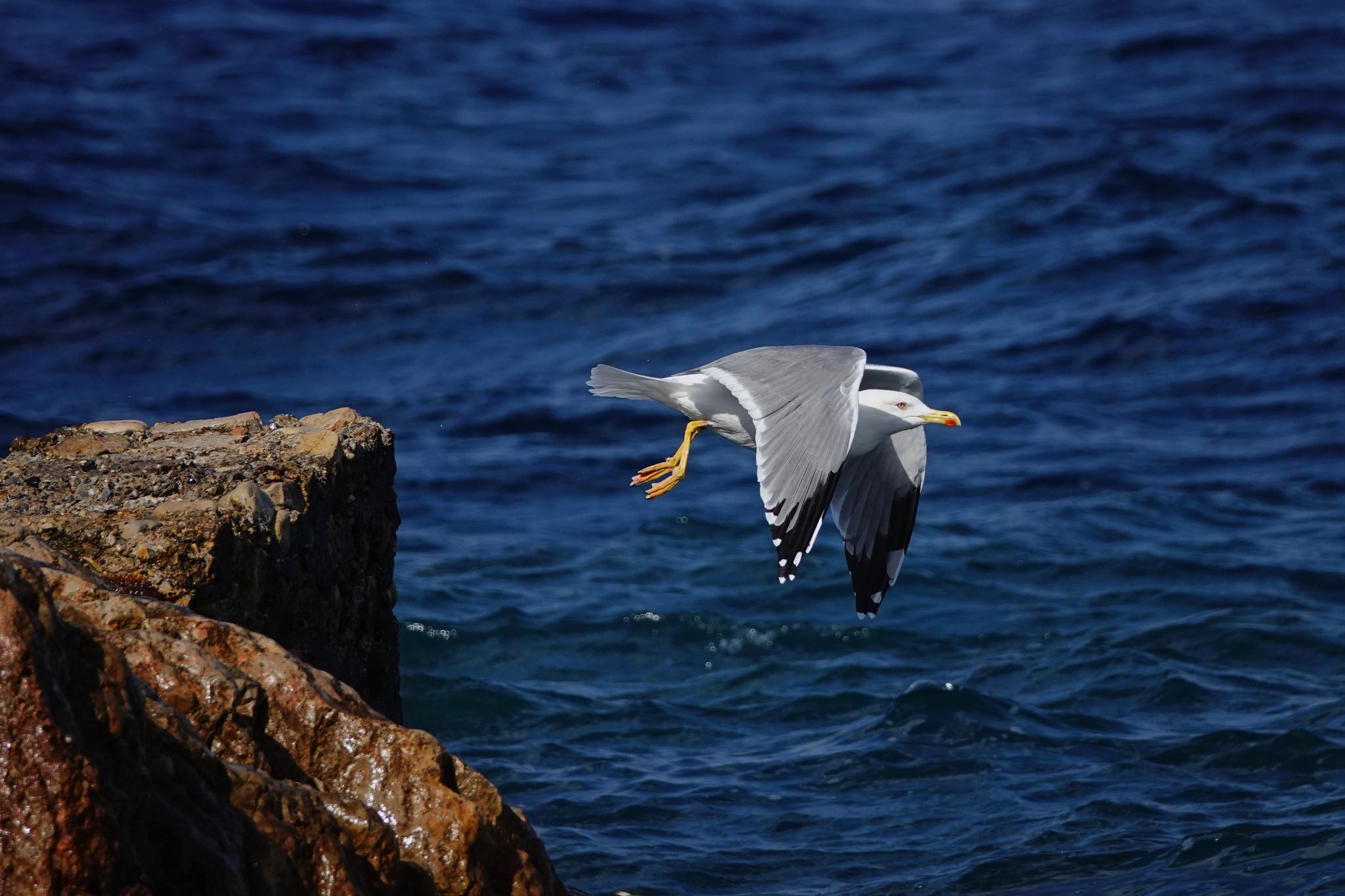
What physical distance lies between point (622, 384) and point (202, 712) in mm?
2914

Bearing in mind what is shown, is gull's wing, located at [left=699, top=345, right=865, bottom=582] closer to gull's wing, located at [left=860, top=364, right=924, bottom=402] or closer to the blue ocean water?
gull's wing, located at [left=860, top=364, right=924, bottom=402]

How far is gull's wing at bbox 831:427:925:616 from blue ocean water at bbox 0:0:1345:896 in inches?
32.3

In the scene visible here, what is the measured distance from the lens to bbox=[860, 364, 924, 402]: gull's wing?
614cm

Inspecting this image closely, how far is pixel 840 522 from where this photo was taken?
6770 mm

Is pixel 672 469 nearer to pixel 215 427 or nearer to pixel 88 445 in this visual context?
pixel 215 427

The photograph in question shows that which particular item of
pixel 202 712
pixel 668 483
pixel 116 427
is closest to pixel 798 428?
pixel 668 483

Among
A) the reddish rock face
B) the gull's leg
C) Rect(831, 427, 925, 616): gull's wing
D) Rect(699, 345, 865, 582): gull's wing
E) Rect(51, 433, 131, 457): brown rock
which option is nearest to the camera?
the reddish rock face

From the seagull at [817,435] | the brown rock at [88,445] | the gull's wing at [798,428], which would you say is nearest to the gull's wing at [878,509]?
the seagull at [817,435]

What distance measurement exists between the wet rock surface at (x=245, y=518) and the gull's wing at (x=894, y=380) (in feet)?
6.52

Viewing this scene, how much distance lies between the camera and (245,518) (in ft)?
13.7

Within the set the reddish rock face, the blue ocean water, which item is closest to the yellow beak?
the blue ocean water

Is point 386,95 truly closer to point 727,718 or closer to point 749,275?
point 749,275

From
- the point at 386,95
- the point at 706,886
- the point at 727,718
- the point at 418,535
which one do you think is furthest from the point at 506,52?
the point at 706,886

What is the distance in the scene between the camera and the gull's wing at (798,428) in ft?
16.9
